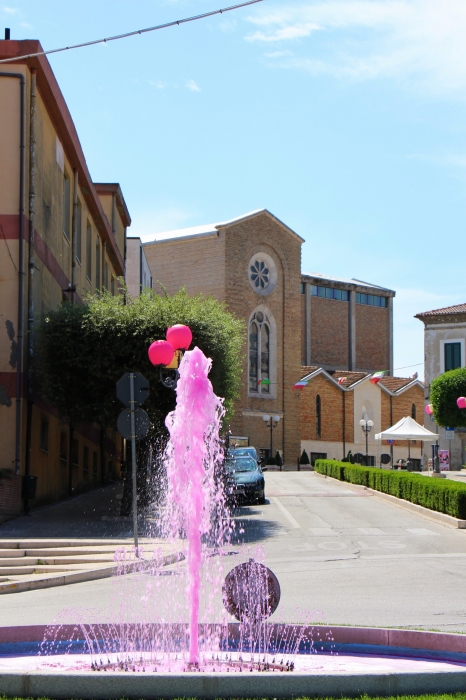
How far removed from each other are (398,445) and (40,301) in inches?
2125

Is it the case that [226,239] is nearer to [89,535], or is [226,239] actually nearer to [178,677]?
[89,535]

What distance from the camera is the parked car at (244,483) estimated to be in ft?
85.4

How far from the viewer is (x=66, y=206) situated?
26734 mm

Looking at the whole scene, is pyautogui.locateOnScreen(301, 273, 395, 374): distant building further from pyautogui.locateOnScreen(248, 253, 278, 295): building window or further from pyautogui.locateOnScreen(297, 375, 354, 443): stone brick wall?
pyautogui.locateOnScreen(248, 253, 278, 295): building window

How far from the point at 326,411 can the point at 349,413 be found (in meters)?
2.07

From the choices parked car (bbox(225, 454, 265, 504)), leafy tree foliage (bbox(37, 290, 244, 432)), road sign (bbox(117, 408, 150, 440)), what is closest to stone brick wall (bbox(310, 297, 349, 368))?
parked car (bbox(225, 454, 265, 504))

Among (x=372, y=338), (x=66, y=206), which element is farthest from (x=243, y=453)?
(x=372, y=338)

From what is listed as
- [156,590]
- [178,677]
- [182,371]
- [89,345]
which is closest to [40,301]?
[89,345]

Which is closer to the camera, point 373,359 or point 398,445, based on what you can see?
point 398,445

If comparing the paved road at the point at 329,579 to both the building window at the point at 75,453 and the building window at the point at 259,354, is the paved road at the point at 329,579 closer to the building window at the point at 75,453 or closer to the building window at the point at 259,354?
the building window at the point at 75,453

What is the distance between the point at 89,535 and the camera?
17.6 m

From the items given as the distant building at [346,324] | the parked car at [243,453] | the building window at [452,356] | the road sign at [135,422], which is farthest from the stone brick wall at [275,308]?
the road sign at [135,422]

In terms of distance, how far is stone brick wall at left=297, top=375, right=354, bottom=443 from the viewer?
68.6 m

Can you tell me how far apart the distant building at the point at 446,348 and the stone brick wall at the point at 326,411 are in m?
16.2
